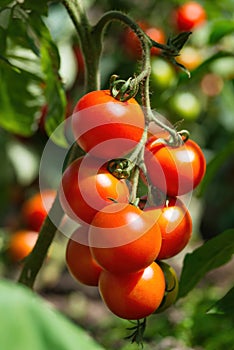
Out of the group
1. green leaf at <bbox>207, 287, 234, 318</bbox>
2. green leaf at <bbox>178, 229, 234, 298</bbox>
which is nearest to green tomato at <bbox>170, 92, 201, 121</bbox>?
green leaf at <bbox>178, 229, 234, 298</bbox>

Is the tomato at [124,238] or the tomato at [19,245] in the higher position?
the tomato at [124,238]

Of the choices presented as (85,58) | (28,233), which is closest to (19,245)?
(28,233)

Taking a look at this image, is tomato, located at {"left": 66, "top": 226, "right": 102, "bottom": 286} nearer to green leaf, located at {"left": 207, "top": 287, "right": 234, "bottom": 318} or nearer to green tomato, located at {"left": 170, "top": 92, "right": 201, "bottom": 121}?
green leaf, located at {"left": 207, "top": 287, "right": 234, "bottom": 318}

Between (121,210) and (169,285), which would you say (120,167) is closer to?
(121,210)

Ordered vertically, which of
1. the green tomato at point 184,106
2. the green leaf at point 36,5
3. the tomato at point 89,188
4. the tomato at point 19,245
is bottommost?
the tomato at point 19,245

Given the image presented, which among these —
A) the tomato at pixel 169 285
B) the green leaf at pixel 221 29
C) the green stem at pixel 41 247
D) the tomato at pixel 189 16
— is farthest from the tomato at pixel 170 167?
the tomato at pixel 189 16

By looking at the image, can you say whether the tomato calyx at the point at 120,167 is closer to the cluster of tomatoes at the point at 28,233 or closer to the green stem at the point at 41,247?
the green stem at the point at 41,247
